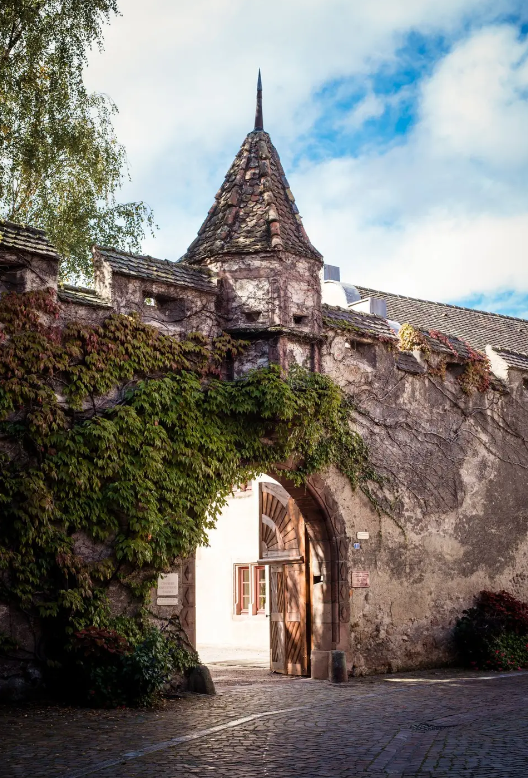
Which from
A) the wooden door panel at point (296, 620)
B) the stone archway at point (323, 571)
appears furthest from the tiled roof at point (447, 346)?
the wooden door panel at point (296, 620)

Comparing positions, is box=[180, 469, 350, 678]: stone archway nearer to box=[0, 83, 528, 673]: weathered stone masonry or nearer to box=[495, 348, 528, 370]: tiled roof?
box=[0, 83, 528, 673]: weathered stone masonry

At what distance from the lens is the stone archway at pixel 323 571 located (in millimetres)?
14094

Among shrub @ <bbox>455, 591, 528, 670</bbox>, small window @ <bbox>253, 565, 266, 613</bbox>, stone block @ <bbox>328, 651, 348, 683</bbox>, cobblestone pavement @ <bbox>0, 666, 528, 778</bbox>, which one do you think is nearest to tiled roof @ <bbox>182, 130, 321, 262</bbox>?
stone block @ <bbox>328, 651, 348, 683</bbox>

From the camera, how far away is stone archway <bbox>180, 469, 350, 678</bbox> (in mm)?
14094

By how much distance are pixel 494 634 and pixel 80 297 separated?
9.04 metres

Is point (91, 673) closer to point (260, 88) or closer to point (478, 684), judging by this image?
point (478, 684)

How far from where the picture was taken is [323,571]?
14438 millimetres

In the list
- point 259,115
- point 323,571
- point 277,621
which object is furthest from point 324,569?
point 259,115

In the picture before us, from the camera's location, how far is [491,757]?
7.30 metres

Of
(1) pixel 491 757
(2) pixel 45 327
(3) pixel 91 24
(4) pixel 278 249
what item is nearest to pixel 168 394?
(2) pixel 45 327

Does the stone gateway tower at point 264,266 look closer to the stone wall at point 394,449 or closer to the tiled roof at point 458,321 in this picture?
the stone wall at point 394,449

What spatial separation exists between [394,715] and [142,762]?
3.50m

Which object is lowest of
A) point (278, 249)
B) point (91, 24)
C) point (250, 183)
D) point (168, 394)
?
point (168, 394)

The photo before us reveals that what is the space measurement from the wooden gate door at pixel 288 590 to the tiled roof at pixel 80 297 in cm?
498
